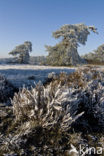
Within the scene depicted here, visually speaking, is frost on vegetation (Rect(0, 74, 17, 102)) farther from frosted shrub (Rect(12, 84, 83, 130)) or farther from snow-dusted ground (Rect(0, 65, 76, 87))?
frosted shrub (Rect(12, 84, 83, 130))

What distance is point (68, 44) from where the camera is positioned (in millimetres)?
20031

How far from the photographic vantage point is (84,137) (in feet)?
9.02

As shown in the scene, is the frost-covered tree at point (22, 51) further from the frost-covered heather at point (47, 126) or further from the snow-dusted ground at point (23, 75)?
the frost-covered heather at point (47, 126)

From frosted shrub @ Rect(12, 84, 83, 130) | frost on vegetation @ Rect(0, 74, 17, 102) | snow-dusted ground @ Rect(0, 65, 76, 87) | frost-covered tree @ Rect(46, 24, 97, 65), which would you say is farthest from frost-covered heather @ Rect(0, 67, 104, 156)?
frost-covered tree @ Rect(46, 24, 97, 65)

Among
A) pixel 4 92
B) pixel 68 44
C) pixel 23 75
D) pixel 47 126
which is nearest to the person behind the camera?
pixel 47 126

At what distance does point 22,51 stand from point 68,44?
25152 millimetres

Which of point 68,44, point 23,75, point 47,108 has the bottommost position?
point 47,108

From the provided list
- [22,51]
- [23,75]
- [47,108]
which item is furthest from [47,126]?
[22,51]

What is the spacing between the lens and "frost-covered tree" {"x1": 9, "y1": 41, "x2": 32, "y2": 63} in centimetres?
4212

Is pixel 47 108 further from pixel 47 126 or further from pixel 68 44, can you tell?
pixel 68 44

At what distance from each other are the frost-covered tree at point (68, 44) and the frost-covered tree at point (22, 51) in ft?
75.5

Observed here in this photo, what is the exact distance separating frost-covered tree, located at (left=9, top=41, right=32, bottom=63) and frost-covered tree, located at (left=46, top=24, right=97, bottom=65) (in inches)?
906

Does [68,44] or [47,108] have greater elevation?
[68,44]

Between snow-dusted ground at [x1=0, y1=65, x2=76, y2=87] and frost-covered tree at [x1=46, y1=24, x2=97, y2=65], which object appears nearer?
snow-dusted ground at [x1=0, y1=65, x2=76, y2=87]
